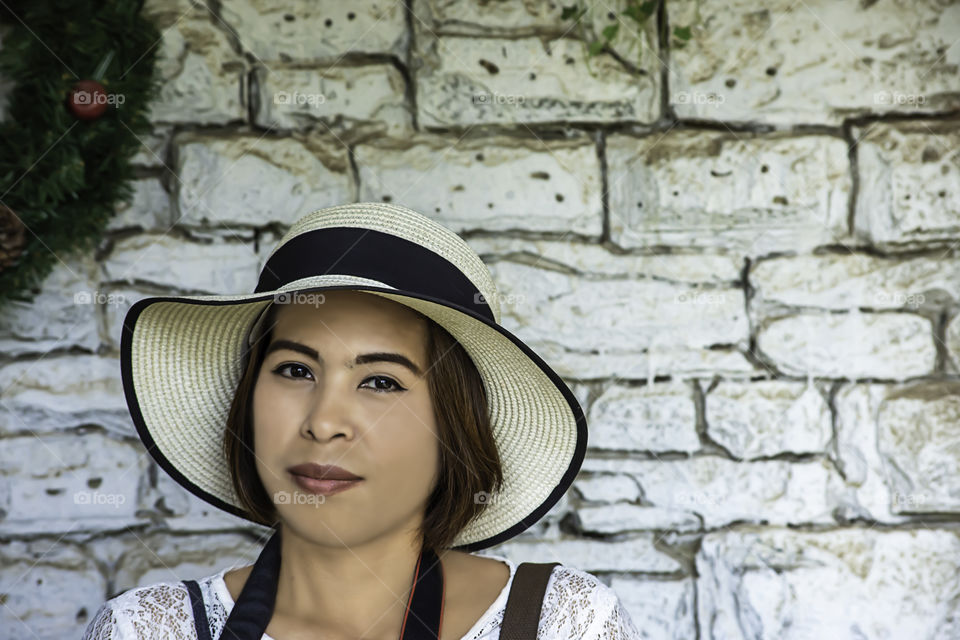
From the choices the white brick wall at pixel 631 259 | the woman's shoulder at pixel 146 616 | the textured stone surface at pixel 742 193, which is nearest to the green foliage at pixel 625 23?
the white brick wall at pixel 631 259

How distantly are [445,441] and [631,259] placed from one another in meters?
0.94

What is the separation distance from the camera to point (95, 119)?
2.05 metres

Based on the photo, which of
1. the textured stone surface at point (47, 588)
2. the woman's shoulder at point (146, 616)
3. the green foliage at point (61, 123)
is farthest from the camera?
the textured stone surface at point (47, 588)

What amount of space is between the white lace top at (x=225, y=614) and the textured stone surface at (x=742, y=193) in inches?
38.8

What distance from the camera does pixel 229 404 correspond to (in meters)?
1.64

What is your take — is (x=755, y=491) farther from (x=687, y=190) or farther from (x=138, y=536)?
(x=138, y=536)

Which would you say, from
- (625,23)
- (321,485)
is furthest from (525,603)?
(625,23)

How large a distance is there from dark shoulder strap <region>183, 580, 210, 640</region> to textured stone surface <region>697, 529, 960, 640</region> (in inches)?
48.5

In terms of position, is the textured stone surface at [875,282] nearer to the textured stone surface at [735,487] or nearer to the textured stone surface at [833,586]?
the textured stone surface at [735,487]

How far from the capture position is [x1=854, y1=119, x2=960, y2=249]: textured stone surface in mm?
2154

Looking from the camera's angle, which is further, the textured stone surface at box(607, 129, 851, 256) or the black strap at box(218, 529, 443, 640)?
the textured stone surface at box(607, 129, 851, 256)

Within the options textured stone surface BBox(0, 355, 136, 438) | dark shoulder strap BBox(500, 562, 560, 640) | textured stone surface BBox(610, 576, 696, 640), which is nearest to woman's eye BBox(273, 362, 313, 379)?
dark shoulder strap BBox(500, 562, 560, 640)

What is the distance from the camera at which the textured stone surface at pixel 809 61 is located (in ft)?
7.07

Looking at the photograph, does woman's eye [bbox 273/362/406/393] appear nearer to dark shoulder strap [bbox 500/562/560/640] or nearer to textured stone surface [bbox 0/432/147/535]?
dark shoulder strap [bbox 500/562/560/640]
